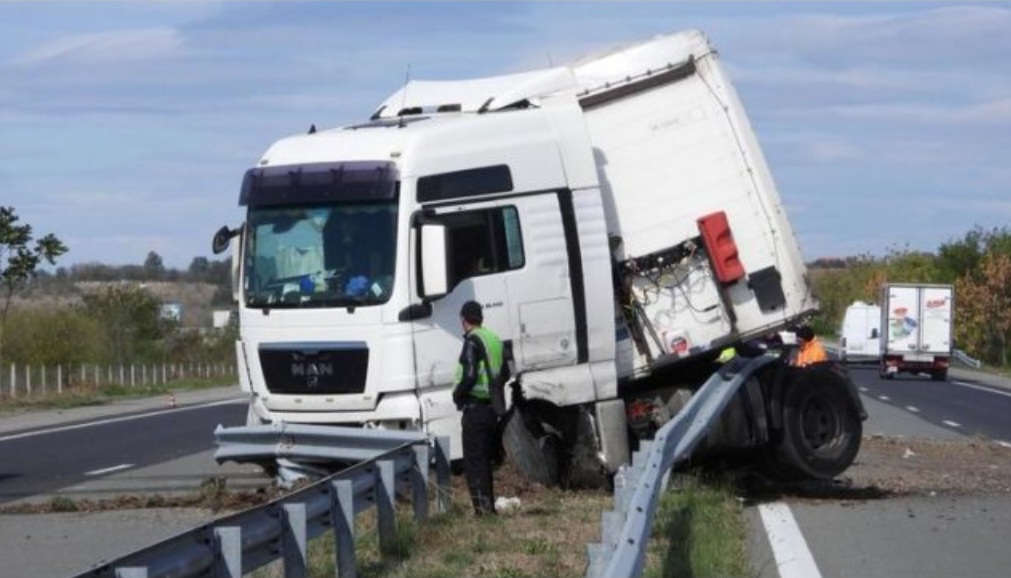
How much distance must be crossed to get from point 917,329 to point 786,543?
5882 centimetres

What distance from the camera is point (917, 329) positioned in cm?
7175

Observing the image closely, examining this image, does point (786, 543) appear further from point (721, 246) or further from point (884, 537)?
point (721, 246)

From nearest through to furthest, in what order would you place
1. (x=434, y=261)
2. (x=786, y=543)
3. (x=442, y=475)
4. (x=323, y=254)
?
(x=786, y=543)
(x=442, y=475)
(x=434, y=261)
(x=323, y=254)

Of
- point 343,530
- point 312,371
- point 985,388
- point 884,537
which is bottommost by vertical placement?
point 985,388

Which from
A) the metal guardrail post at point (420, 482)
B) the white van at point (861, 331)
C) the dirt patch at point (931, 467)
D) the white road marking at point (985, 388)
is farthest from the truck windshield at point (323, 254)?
the white van at point (861, 331)

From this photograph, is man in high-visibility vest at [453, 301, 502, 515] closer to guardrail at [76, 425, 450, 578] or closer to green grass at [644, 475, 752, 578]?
guardrail at [76, 425, 450, 578]

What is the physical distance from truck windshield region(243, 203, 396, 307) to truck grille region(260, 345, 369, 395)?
41 cm

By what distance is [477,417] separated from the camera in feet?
51.2

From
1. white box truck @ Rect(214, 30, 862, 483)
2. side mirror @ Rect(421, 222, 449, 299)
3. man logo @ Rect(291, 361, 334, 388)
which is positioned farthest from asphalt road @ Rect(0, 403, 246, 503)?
side mirror @ Rect(421, 222, 449, 299)

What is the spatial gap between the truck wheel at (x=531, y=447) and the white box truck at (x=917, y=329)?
2188 inches

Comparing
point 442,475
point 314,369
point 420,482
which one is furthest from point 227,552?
point 314,369

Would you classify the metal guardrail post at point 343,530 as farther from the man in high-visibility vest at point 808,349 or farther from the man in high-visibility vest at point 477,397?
the man in high-visibility vest at point 808,349

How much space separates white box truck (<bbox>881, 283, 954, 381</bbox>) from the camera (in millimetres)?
71688

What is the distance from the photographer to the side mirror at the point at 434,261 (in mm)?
16656
